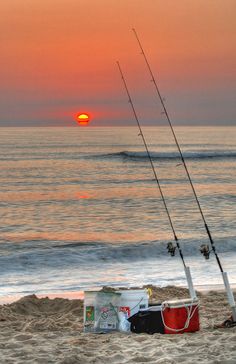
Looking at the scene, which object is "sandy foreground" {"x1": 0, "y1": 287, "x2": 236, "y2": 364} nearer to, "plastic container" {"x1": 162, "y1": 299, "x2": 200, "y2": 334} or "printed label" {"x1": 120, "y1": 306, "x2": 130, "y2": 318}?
"plastic container" {"x1": 162, "y1": 299, "x2": 200, "y2": 334}

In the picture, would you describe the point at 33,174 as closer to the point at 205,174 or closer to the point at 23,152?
the point at 205,174

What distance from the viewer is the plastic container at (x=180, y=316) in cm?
619

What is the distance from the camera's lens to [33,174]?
42.5m

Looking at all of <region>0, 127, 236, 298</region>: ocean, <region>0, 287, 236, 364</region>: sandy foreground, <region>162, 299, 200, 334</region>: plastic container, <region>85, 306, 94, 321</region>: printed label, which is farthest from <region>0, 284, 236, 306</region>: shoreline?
<region>162, 299, 200, 334</region>: plastic container

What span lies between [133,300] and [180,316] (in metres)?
0.52

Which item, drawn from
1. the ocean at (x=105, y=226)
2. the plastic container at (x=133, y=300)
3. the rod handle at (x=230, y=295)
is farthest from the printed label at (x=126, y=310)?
the ocean at (x=105, y=226)

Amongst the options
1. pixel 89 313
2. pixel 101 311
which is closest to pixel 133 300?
pixel 101 311

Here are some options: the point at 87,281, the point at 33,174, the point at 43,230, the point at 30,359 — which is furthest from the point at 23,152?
the point at 30,359

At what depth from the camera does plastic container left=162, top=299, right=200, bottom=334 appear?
20.3 ft

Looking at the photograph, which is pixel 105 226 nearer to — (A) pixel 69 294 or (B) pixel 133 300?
(A) pixel 69 294

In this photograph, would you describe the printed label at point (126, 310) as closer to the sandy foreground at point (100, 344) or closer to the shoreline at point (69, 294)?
the sandy foreground at point (100, 344)

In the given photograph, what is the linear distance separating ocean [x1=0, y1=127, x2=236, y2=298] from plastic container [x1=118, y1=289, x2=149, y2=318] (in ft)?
12.7

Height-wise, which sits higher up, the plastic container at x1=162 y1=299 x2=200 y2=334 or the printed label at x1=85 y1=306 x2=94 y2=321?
the printed label at x1=85 y1=306 x2=94 y2=321

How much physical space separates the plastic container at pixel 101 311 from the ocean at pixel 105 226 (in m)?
3.77
